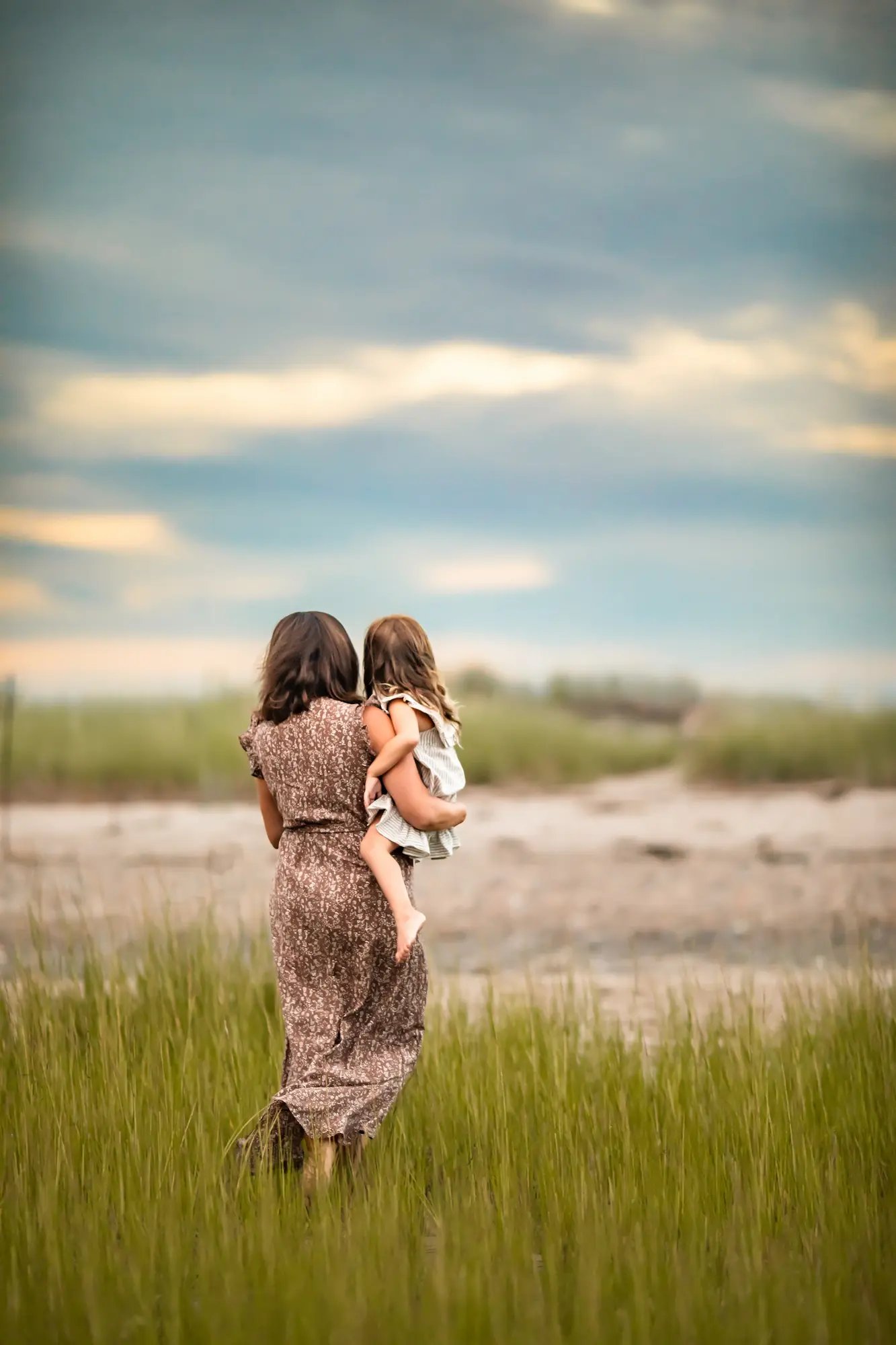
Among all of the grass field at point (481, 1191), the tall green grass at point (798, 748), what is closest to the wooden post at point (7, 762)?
the tall green grass at point (798, 748)

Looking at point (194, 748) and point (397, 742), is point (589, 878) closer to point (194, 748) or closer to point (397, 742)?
point (194, 748)

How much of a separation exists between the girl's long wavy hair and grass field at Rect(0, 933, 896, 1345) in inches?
35.9

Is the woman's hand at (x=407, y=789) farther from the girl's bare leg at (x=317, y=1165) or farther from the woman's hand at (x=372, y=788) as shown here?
the girl's bare leg at (x=317, y=1165)

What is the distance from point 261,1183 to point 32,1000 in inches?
59.1

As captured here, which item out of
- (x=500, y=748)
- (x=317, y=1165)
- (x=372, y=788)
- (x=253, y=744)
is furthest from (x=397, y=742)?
(x=500, y=748)

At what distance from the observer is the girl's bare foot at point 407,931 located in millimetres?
2740

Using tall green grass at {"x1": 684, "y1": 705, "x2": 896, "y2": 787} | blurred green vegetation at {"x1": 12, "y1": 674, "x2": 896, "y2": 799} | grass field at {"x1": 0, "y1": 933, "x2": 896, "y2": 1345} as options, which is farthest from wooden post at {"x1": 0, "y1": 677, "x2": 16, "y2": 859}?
grass field at {"x1": 0, "y1": 933, "x2": 896, "y2": 1345}

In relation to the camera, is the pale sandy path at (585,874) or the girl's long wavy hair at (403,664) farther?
the pale sandy path at (585,874)

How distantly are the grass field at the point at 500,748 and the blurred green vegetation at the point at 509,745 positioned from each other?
1 cm

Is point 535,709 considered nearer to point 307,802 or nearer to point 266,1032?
point 266,1032

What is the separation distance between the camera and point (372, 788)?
286cm

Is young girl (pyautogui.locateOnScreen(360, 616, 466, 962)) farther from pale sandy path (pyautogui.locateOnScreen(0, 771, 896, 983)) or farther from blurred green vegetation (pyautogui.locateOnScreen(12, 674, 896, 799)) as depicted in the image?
blurred green vegetation (pyautogui.locateOnScreen(12, 674, 896, 799))

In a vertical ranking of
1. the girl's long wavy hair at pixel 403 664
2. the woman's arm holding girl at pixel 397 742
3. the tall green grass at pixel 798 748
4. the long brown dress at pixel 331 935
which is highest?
the tall green grass at pixel 798 748

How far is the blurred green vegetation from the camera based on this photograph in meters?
14.2
